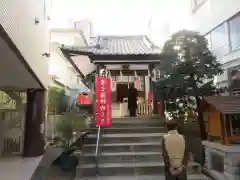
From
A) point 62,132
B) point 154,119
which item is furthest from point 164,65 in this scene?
point 62,132

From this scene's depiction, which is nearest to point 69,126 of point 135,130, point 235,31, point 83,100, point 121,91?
point 135,130

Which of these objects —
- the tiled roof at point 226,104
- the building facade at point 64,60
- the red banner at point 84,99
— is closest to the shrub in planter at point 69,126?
the tiled roof at point 226,104

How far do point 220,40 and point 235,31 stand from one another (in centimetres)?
135

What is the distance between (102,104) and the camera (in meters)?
8.57

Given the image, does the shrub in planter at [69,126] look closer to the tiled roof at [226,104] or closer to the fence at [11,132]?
the fence at [11,132]

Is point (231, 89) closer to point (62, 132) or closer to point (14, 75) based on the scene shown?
point (62, 132)

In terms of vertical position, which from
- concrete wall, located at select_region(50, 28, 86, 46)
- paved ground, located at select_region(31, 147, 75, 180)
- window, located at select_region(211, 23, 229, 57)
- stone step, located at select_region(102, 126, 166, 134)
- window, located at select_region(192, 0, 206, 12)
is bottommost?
paved ground, located at select_region(31, 147, 75, 180)

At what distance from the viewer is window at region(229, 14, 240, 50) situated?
10.2 meters

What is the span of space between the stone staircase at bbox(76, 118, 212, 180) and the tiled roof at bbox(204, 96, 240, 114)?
224 centimetres

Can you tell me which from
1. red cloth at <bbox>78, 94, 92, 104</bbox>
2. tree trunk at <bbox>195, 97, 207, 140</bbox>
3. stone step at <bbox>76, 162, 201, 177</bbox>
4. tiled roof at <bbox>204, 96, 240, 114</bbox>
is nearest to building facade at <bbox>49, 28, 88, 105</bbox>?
red cloth at <bbox>78, 94, 92, 104</bbox>

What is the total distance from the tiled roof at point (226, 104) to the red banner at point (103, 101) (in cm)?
363

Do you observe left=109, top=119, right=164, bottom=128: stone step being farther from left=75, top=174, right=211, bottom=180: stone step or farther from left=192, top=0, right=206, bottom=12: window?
left=192, top=0, right=206, bottom=12: window

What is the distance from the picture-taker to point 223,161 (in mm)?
6664

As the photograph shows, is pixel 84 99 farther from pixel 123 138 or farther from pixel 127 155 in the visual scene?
pixel 127 155
